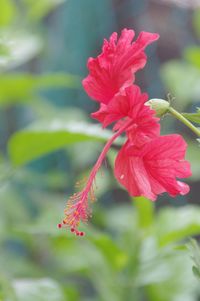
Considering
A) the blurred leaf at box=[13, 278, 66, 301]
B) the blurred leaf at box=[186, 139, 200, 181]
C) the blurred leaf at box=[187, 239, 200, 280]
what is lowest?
the blurred leaf at box=[186, 139, 200, 181]

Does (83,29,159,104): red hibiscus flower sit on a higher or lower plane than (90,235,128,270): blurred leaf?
higher

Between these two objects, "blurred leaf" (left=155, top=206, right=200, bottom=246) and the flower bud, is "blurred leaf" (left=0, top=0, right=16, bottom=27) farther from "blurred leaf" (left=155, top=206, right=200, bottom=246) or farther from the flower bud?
the flower bud

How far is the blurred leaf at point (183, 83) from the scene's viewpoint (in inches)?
86.8

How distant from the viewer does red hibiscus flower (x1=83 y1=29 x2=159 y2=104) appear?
0.90m

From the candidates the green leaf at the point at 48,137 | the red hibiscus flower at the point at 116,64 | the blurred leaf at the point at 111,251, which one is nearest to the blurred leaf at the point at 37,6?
the green leaf at the point at 48,137

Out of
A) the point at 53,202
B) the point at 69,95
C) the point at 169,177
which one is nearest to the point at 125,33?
the point at 169,177

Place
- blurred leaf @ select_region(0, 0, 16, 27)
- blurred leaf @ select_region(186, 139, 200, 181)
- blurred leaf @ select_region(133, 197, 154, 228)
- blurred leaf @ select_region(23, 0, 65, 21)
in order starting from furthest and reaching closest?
1. blurred leaf @ select_region(23, 0, 65, 21)
2. blurred leaf @ select_region(186, 139, 200, 181)
3. blurred leaf @ select_region(0, 0, 16, 27)
4. blurred leaf @ select_region(133, 197, 154, 228)

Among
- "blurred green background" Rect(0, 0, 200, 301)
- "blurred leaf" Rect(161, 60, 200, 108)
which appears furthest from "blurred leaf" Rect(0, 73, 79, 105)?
"blurred leaf" Rect(161, 60, 200, 108)

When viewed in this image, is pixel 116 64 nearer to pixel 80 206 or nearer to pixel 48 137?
pixel 80 206

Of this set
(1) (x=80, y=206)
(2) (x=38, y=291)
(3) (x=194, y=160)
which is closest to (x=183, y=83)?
(3) (x=194, y=160)

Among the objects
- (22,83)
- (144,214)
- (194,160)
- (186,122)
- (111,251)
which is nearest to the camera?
(186,122)

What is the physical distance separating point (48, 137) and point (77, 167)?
0.92 meters

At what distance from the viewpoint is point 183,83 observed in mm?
2234

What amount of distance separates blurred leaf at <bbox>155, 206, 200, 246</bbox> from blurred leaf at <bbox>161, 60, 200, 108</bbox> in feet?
2.06
